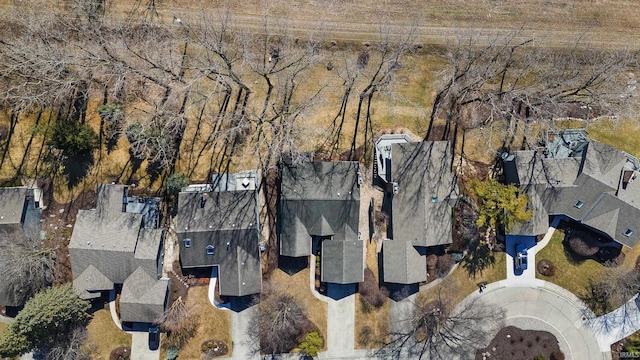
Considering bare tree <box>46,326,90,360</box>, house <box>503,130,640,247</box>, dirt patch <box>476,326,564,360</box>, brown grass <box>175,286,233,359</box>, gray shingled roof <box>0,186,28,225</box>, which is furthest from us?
dirt patch <box>476,326,564,360</box>

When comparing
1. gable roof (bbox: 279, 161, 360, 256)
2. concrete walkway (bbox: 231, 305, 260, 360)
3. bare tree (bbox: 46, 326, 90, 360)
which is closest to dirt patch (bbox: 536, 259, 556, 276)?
gable roof (bbox: 279, 161, 360, 256)

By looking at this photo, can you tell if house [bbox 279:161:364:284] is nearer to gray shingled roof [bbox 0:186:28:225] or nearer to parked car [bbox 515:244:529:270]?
parked car [bbox 515:244:529:270]

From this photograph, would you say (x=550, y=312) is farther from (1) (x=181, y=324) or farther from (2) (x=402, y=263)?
(1) (x=181, y=324)

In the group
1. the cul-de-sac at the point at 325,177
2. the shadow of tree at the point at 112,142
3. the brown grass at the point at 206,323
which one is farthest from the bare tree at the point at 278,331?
the shadow of tree at the point at 112,142

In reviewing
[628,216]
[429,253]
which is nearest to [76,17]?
[429,253]

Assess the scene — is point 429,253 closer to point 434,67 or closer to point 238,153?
point 434,67
